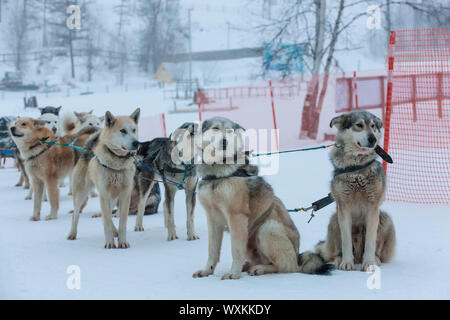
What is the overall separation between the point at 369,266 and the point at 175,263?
1379 mm

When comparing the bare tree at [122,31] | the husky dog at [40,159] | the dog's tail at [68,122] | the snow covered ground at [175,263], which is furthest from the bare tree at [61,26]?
the husky dog at [40,159]

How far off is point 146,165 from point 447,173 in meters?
4.58

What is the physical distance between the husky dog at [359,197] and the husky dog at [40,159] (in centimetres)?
361

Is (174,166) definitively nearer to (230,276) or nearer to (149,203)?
(149,203)

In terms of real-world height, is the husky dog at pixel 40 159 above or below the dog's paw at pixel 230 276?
above

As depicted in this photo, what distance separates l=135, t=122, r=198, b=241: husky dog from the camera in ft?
15.4

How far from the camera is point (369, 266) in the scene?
3330mm

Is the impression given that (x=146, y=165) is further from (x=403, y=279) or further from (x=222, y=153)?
(x=403, y=279)

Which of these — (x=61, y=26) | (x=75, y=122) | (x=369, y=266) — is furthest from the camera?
(x=61, y=26)

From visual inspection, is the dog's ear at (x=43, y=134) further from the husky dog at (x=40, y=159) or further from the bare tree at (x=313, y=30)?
the bare tree at (x=313, y=30)

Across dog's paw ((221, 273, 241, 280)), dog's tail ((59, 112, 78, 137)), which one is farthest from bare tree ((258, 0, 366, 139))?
dog's paw ((221, 273, 241, 280))

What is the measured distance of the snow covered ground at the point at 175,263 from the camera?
2869 millimetres

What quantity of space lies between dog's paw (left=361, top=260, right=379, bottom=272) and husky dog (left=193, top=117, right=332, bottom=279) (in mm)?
286

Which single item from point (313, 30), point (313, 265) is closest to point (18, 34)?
point (313, 30)
